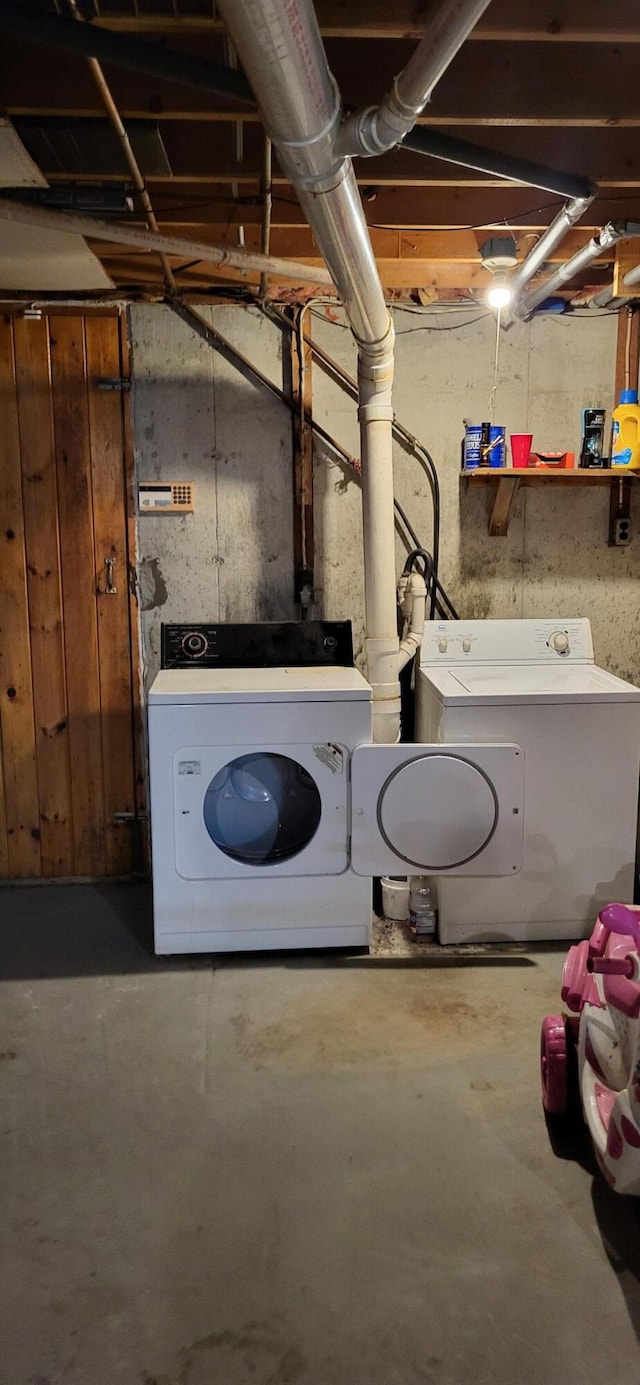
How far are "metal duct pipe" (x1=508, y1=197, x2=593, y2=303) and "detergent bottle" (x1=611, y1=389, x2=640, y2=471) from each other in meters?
0.53

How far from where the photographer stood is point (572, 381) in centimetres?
342

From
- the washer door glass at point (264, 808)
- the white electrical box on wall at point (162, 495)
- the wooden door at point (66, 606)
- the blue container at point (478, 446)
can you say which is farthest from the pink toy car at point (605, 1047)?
the white electrical box on wall at point (162, 495)

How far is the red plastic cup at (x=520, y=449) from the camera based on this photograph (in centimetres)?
320

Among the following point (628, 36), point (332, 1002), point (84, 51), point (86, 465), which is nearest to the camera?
point (84, 51)

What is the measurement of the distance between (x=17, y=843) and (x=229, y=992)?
1.23 metres

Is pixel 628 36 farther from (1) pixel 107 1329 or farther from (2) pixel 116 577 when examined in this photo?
(1) pixel 107 1329

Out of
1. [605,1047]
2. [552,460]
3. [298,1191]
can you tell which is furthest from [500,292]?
[298,1191]

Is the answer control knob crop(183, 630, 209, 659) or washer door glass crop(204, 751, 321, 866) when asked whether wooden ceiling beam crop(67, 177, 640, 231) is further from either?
washer door glass crop(204, 751, 321, 866)

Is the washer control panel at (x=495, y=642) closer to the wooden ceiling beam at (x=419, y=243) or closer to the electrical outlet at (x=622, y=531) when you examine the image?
the electrical outlet at (x=622, y=531)

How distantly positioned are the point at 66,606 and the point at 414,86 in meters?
2.28

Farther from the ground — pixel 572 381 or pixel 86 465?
pixel 572 381

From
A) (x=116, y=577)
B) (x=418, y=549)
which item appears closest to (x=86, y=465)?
(x=116, y=577)

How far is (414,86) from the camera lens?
1.52 metres

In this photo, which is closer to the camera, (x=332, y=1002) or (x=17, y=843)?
(x=332, y=1002)
